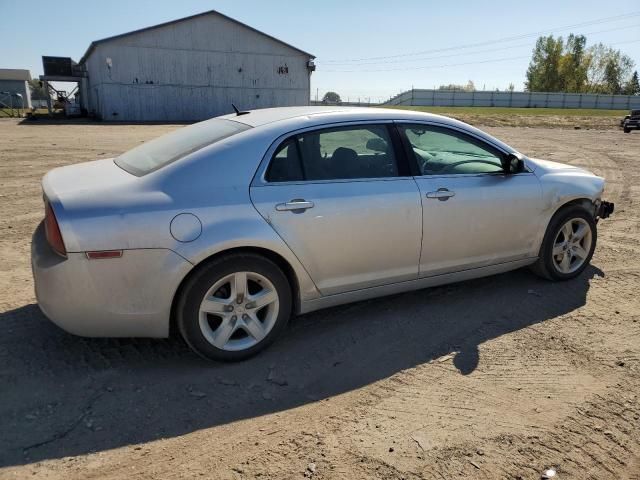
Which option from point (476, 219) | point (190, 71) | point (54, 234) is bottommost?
point (476, 219)

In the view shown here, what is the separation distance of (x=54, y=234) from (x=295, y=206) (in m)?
1.48

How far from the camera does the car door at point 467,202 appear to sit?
3.94m

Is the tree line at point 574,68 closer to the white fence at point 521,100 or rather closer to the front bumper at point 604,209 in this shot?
the white fence at point 521,100

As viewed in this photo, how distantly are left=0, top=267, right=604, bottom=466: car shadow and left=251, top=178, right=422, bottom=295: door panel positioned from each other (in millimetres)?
438

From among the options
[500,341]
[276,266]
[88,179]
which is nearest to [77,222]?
[88,179]

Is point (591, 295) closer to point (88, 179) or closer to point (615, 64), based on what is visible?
point (88, 179)

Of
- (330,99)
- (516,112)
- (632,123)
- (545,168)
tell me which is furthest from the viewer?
(330,99)

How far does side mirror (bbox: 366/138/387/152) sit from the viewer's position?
389 centimetres

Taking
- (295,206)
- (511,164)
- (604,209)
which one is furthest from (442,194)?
(604,209)

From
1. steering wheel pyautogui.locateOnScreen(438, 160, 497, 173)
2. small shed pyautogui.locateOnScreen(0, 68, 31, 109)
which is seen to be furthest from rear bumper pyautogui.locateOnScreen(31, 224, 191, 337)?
small shed pyautogui.locateOnScreen(0, 68, 31, 109)

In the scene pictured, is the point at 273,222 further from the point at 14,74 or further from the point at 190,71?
the point at 14,74

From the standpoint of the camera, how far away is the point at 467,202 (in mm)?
4027

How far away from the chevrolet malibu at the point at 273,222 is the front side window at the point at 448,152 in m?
0.01

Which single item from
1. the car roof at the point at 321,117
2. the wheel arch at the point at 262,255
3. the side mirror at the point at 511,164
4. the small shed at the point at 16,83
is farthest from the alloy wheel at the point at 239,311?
the small shed at the point at 16,83
